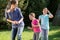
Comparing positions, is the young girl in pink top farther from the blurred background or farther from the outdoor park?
the blurred background

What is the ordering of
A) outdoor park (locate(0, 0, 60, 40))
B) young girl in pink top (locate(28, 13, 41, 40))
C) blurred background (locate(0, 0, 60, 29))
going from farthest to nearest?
blurred background (locate(0, 0, 60, 29))
outdoor park (locate(0, 0, 60, 40))
young girl in pink top (locate(28, 13, 41, 40))

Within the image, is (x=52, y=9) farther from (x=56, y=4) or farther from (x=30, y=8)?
(x=30, y=8)

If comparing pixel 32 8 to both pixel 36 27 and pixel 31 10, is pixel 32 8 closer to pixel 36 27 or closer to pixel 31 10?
pixel 31 10

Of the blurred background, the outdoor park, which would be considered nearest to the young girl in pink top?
the outdoor park

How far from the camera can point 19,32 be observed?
9.20 metres

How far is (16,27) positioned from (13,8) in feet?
2.14

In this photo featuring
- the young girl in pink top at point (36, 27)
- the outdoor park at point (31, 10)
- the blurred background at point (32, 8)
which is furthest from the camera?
the blurred background at point (32, 8)

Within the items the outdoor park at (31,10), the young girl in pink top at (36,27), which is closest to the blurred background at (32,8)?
the outdoor park at (31,10)

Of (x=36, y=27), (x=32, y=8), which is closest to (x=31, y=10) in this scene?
(x=32, y=8)

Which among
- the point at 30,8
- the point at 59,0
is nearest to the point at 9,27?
the point at 30,8

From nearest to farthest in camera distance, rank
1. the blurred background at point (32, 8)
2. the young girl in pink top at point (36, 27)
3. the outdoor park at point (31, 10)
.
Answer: the young girl in pink top at point (36, 27)
the outdoor park at point (31, 10)
the blurred background at point (32, 8)

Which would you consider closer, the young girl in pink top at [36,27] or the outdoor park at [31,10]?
the young girl in pink top at [36,27]

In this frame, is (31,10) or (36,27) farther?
(31,10)

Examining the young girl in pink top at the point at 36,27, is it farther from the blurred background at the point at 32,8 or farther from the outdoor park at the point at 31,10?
the blurred background at the point at 32,8
